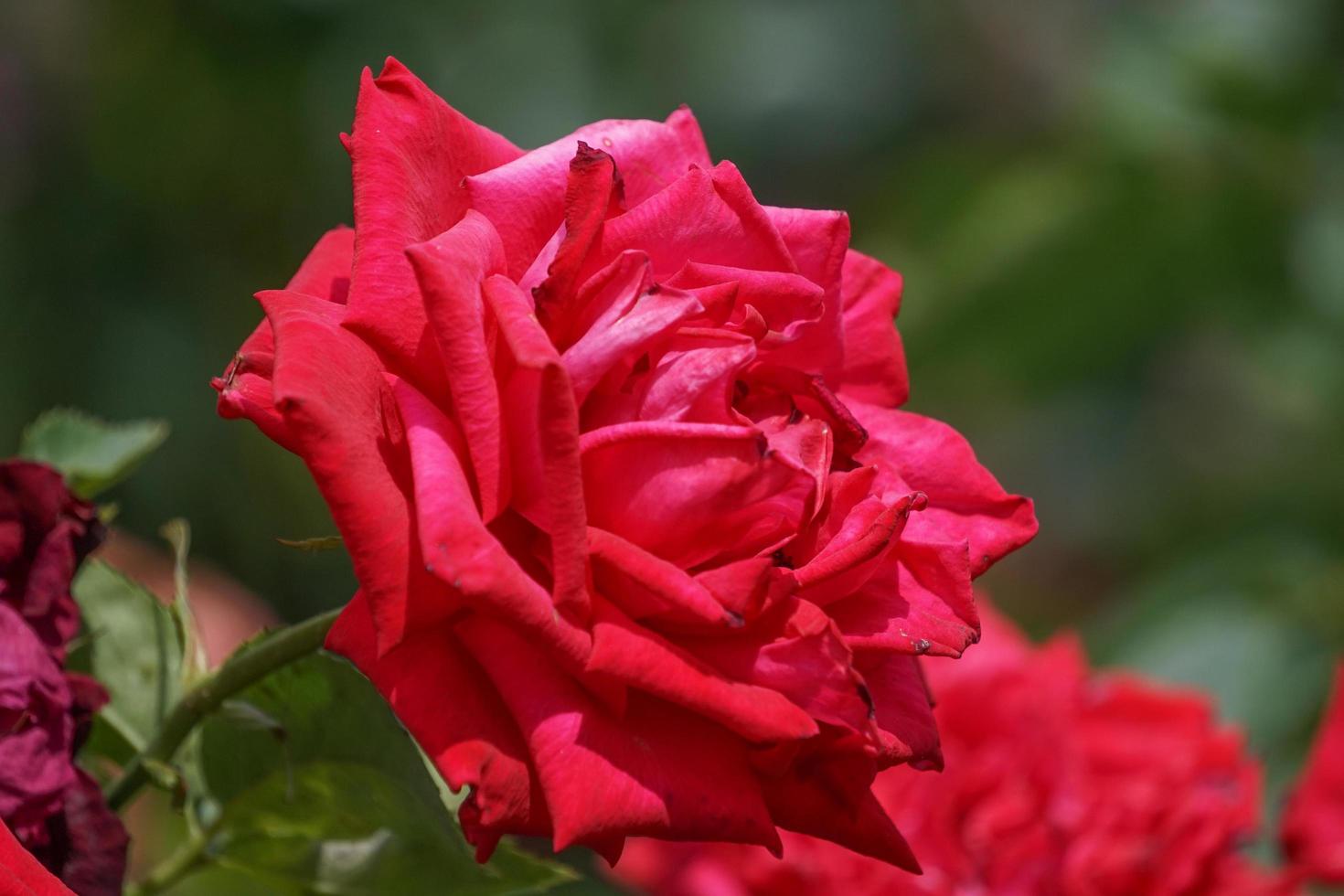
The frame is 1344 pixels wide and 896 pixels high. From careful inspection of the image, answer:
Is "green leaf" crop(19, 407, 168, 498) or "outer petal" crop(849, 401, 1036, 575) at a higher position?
"outer petal" crop(849, 401, 1036, 575)

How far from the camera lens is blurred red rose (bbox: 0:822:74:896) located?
421mm

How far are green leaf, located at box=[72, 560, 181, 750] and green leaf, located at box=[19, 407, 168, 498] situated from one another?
0.06 meters

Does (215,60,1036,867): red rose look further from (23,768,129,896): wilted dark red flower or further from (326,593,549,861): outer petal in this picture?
(23,768,129,896): wilted dark red flower

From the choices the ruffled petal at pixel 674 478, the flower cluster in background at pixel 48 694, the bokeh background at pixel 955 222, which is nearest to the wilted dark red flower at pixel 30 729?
the flower cluster in background at pixel 48 694

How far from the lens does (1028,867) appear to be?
83 cm

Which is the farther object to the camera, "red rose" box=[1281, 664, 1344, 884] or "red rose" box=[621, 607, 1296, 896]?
"red rose" box=[1281, 664, 1344, 884]

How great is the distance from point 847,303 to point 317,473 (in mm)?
258

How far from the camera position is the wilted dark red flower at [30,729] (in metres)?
0.53

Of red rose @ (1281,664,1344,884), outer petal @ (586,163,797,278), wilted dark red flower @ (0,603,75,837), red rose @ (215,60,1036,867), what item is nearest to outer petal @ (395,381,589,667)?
red rose @ (215,60,1036,867)

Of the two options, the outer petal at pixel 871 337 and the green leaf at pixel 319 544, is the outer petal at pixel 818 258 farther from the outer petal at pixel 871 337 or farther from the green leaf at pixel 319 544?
the green leaf at pixel 319 544

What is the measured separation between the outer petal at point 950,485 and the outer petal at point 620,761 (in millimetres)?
131

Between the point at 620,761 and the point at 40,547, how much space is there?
28cm

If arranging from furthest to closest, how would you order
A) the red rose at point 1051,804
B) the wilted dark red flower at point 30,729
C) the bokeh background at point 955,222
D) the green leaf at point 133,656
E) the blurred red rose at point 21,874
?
1. the bokeh background at point 955,222
2. the red rose at point 1051,804
3. the green leaf at point 133,656
4. the wilted dark red flower at point 30,729
5. the blurred red rose at point 21,874

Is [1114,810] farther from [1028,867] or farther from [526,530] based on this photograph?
[526,530]
